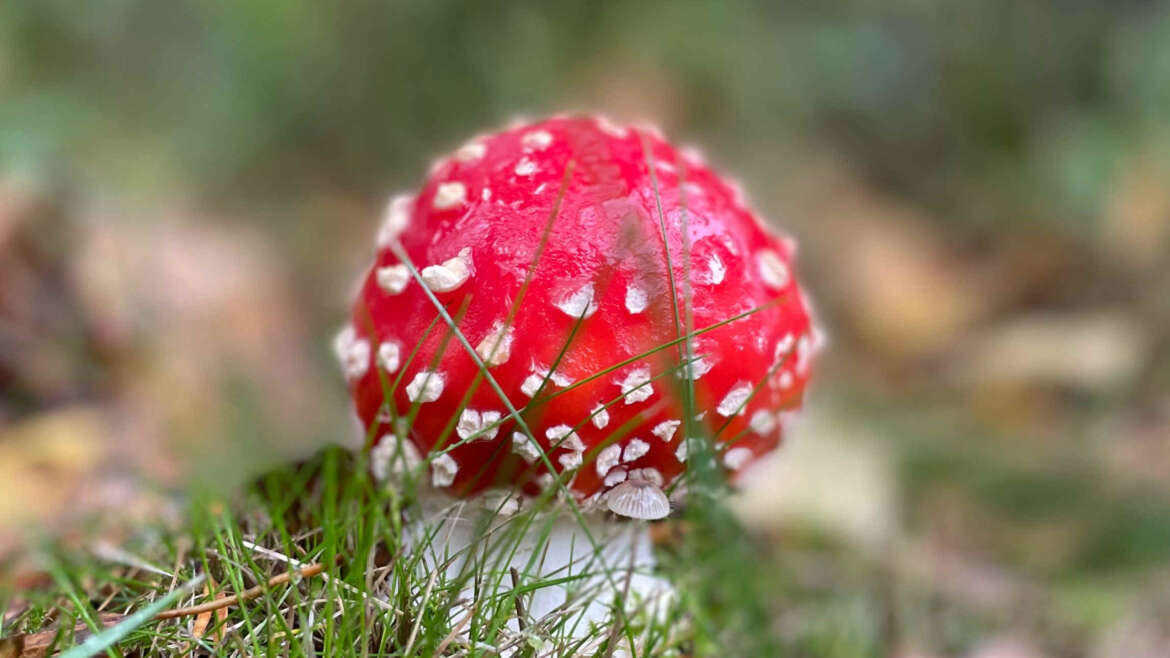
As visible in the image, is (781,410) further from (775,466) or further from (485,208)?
(775,466)

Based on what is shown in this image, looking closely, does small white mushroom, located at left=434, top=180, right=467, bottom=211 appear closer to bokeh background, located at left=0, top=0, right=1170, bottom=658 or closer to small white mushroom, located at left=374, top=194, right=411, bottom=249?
small white mushroom, located at left=374, top=194, right=411, bottom=249

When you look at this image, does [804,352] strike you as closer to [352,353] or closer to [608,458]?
[608,458]

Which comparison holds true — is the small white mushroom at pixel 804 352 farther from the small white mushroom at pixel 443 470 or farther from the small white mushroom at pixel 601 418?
the small white mushroom at pixel 443 470

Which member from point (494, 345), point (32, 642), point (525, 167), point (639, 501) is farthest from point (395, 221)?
point (32, 642)

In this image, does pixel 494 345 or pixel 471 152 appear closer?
pixel 494 345

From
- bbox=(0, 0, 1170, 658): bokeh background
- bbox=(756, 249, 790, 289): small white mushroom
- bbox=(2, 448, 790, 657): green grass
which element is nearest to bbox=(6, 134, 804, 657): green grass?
bbox=(2, 448, 790, 657): green grass
